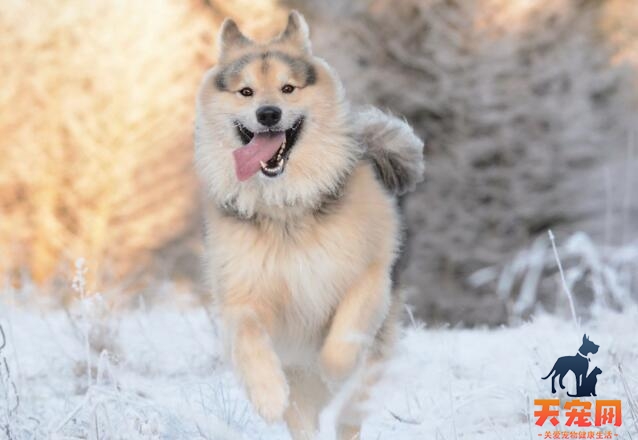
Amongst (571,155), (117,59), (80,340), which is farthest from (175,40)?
(80,340)

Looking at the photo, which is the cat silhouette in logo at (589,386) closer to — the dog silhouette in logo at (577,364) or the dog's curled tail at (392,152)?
the dog silhouette in logo at (577,364)

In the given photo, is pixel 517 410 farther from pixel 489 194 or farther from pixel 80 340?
pixel 489 194

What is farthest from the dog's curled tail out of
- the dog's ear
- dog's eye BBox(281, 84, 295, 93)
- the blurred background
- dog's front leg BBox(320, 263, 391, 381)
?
the blurred background

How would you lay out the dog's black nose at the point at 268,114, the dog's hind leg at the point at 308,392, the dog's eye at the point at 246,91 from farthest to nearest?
1. the dog's hind leg at the point at 308,392
2. the dog's eye at the point at 246,91
3. the dog's black nose at the point at 268,114

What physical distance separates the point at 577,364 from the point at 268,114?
5.80ft

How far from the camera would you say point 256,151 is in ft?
15.0

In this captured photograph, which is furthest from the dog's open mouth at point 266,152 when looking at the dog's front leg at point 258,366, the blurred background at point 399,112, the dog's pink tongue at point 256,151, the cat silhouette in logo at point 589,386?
the blurred background at point 399,112

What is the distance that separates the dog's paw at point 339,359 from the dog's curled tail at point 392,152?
38.3 inches

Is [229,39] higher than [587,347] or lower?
higher

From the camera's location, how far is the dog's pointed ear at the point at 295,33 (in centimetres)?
490

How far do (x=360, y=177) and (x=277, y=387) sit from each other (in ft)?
3.77

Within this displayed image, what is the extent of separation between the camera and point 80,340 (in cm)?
660

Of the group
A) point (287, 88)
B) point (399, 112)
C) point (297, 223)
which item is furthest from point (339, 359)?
point (399, 112)

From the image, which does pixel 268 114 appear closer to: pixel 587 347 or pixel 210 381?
pixel 587 347
